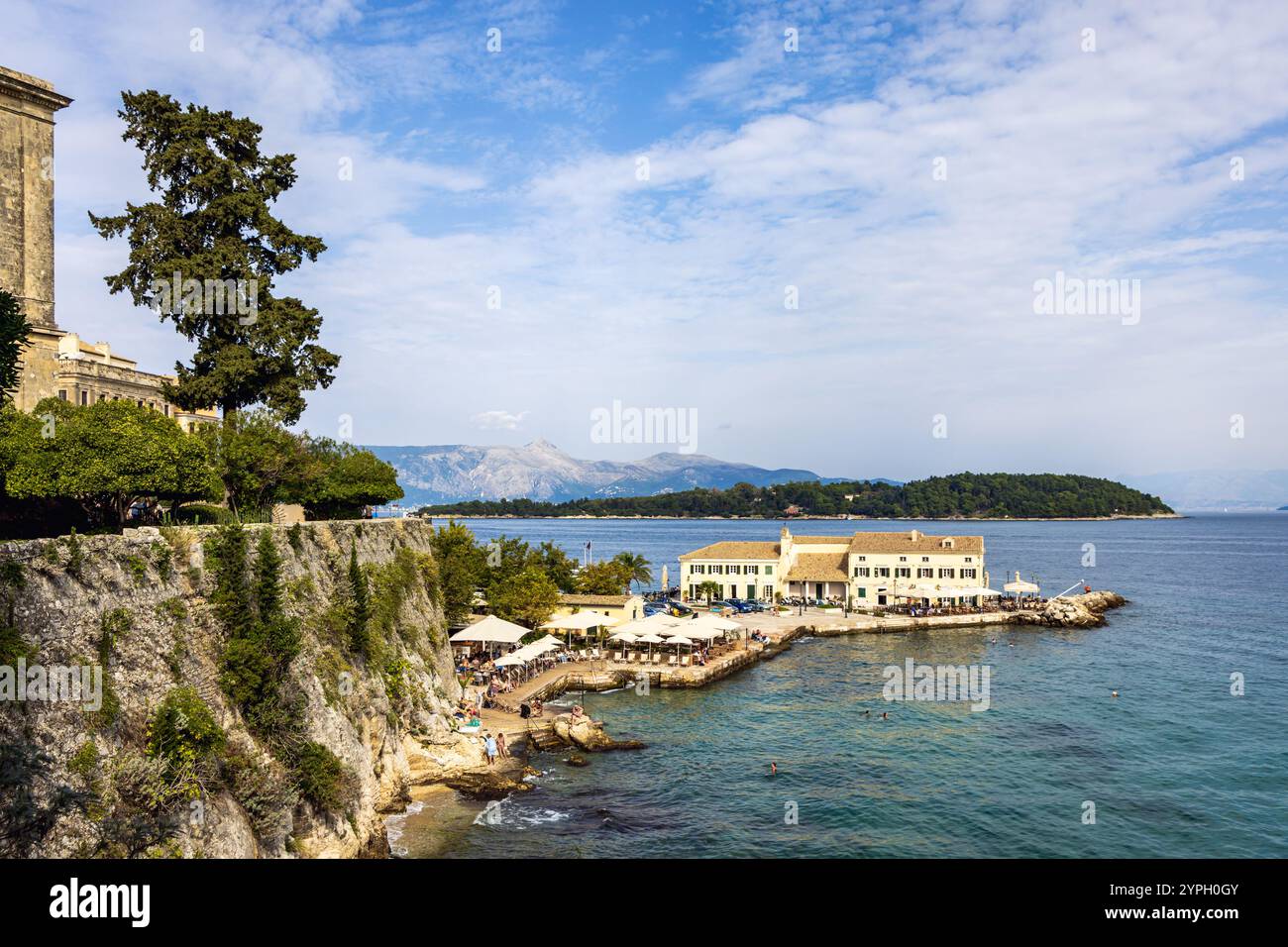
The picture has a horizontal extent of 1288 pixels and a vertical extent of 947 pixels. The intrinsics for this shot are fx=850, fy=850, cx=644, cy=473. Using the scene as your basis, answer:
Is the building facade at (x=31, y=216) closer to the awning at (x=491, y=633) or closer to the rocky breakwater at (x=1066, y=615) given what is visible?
the awning at (x=491, y=633)

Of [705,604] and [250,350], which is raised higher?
[250,350]

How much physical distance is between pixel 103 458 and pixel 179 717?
8857 millimetres

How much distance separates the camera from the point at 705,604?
84.0 meters

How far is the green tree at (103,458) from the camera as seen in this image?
22511 mm

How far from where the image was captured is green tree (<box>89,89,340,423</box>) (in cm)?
3284

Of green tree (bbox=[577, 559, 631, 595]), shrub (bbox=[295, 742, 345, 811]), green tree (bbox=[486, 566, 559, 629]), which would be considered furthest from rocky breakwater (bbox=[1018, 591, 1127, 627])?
shrub (bbox=[295, 742, 345, 811])

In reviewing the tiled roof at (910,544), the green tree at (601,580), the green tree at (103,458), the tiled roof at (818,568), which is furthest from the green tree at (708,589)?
the green tree at (103,458)

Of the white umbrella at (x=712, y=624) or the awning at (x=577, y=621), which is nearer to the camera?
the awning at (x=577, y=621)

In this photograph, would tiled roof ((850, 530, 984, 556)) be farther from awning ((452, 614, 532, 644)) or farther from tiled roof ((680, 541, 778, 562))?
awning ((452, 614, 532, 644))

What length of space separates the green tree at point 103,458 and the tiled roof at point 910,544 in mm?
68216

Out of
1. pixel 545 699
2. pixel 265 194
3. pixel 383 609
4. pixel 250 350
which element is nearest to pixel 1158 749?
pixel 545 699

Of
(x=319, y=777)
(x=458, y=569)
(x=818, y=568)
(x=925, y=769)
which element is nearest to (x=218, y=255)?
(x=319, y=777)

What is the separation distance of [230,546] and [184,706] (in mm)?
5444

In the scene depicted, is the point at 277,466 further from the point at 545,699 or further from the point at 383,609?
the point at 545,699
